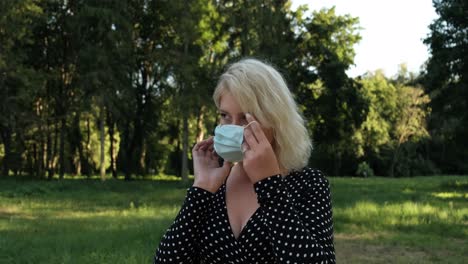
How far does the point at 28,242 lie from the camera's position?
912 centimetres

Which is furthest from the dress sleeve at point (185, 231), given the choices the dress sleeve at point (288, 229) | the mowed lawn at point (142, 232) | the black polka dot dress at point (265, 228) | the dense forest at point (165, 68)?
the dense forest at point (165, 68)

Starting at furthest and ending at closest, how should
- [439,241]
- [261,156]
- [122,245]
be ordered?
[439,241]
[122,245]
[261,156]

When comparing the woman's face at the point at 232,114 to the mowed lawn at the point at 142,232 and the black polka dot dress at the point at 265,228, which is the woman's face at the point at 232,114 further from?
the mowed lawn at the point at 142,232

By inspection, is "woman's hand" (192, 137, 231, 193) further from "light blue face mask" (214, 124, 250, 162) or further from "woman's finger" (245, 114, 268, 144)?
"woman's finger" (245, 114, 268, 144)

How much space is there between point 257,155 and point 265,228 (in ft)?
1.00

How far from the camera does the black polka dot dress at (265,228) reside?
1.71 meters

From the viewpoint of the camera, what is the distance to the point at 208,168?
2.00 m

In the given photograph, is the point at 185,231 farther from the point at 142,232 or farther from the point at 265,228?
the point at 142,232

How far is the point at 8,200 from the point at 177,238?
18.8 m

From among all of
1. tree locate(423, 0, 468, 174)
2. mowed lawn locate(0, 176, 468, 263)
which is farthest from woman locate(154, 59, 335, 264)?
Result: tree locate(423, 0, 468, 174)

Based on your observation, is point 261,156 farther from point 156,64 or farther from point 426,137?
point 426,137

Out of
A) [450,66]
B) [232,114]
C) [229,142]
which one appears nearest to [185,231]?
[229,142]

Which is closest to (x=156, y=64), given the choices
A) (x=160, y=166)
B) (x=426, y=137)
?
(x=160, y=166)

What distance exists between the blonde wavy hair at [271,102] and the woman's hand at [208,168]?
0.20m
